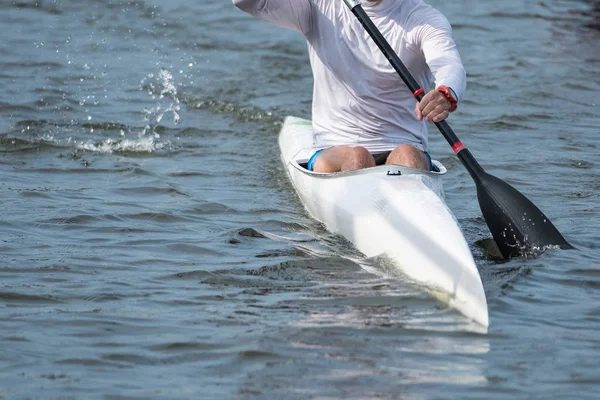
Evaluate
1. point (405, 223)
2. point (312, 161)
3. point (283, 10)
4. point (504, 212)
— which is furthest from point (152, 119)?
point (405, 223)

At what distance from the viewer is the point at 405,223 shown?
456 centimetres

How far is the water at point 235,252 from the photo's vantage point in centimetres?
342

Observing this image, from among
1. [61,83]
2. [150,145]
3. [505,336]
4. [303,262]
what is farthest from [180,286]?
[61,83]

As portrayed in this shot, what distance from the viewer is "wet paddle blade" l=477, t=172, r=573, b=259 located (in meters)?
4.90

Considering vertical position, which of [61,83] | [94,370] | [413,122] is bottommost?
[61,83]

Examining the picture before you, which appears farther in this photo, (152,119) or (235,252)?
(152,119)

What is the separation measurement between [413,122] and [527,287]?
4.47 feet

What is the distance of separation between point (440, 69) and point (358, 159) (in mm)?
681

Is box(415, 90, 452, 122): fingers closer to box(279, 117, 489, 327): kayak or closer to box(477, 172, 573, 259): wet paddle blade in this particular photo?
box(279, 117, 489, 327): kayak

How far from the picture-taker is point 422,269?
434 centimetres

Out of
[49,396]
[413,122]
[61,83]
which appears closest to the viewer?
[49,396]

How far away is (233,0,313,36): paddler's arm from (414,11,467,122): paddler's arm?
616 millimetres

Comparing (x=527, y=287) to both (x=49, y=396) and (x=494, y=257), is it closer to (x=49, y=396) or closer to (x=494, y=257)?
(x=494, y=257)

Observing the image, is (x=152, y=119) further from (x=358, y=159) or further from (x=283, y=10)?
(x=358, y=159)
